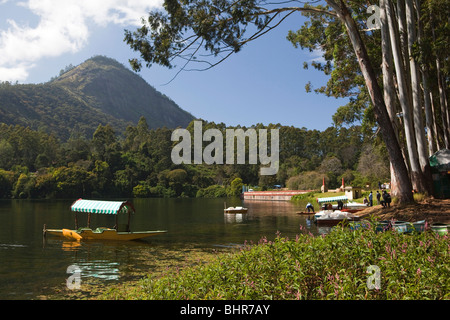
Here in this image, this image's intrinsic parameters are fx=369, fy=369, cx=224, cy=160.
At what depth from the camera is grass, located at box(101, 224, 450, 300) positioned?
19.7 feet

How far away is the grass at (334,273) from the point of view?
237 inches

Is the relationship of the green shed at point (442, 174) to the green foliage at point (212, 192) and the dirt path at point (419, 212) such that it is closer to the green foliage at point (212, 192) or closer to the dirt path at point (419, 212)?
the dirt path at point (419, 212)

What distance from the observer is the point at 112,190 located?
11262cm

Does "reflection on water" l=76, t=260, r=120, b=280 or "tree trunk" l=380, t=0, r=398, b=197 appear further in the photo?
"tree trunk" l=380, t=0, r=398, b=197

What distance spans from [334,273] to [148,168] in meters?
126

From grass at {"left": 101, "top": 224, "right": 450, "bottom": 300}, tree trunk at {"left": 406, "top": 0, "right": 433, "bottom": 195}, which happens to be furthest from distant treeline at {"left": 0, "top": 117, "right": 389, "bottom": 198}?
grass at {"left": 101, "top": 224, "right": 450, "bottom": 300}

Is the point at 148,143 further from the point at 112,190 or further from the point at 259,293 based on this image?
the point at 259,293

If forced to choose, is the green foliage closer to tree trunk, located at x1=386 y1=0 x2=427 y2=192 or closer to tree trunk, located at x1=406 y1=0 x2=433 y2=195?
tree trunk, located at x1=406 y1=0 x2=433 y2=195

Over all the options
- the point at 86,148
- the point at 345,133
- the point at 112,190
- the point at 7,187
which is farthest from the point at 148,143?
the point at 345,133

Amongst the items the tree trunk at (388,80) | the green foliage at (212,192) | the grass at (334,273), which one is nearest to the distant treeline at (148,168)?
the green foliage at (212,192)

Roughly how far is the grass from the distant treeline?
271 feet

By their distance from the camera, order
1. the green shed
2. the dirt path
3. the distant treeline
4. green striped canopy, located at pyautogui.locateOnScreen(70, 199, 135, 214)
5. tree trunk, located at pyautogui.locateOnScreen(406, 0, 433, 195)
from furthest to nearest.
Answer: the distant treeline
the green shed
green striped canopy, located at pyautogui.locateOnScreen(70, 199, 135, 214)
tree trunk, located at pyautogui.locateOnScreen(406, 0, 433, 195)
the dirt path

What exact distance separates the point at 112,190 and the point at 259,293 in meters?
112
